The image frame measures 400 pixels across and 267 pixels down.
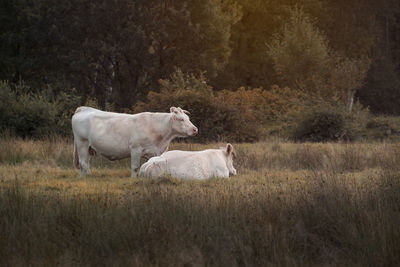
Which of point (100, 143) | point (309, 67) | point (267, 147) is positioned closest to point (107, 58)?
point (309, 67)

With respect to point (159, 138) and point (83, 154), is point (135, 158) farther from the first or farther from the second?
point (83, 154)

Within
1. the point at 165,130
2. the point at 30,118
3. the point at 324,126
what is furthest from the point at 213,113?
the point at 165,130

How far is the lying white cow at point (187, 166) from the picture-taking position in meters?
11.0

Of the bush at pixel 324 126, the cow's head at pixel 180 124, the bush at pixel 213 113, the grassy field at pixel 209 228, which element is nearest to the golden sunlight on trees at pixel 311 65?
the bush at pixel 324 126

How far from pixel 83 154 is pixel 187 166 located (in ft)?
8.42

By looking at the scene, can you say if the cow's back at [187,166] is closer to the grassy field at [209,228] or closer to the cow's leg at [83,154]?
the cow's leg at [83,154]

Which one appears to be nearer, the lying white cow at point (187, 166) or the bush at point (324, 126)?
the lying white cow at point (187, 166)

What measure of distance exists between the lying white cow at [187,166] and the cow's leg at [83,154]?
1.60m

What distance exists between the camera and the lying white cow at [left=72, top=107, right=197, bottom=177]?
12.1m

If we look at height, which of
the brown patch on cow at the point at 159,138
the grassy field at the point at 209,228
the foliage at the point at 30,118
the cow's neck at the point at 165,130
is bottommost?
the foliage at the point at 30,118

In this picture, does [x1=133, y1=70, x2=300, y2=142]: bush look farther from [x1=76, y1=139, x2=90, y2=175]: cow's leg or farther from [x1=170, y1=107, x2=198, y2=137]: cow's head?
[x1=76, y1=139, x2=90, y2=175]: cow's leg

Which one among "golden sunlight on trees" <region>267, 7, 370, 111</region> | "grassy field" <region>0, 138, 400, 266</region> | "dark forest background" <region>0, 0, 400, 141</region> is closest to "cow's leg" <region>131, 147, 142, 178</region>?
"grassy field" <region>0, 138, 400, 266</region>

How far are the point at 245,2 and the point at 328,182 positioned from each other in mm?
44449

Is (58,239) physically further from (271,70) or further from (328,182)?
(271,70)
